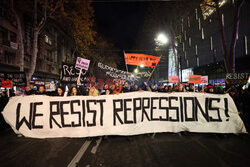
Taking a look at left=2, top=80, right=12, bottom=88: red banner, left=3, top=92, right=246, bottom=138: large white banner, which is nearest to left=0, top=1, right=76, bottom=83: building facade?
left=2, top=80, right=12, bottom=88: red banner

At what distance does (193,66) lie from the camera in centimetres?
3041

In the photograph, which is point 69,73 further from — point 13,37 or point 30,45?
point 30,45

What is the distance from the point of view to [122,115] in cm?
428

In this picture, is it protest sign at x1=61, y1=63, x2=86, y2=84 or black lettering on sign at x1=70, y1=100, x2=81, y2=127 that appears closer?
black lettering on sign at x1=70, y1=100, x2=81, y2=127

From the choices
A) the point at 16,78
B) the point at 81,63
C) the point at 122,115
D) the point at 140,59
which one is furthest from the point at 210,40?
the point at 16,78

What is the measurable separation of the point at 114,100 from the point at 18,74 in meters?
6.99

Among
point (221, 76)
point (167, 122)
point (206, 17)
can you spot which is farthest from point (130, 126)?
point (206, 17)

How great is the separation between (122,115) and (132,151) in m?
1.23

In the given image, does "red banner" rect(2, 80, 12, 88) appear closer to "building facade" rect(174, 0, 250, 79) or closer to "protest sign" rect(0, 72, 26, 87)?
"protest sign" rect(0, 72, 26, 87)

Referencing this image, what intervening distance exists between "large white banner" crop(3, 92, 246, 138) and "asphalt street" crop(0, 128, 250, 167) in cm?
22

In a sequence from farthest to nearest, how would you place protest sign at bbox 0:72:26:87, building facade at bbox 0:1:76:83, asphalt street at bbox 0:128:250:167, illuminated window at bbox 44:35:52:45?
illuminated window at bbox 44:35:52:45 → building facade at bbox 0:1:76:83 → protest sign at bbox 0:72:26:87 → asphalt street at bbox 0:128:250:167

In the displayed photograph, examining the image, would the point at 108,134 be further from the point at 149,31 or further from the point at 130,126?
the point at 149,31

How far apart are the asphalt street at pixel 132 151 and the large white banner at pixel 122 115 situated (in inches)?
8.8

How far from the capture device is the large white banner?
4.17m
